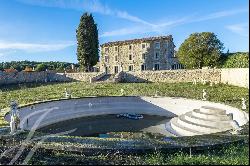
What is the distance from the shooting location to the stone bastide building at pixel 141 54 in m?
65.1

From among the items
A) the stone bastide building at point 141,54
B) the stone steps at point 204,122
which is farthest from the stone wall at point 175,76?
the stone steps at point 204,122

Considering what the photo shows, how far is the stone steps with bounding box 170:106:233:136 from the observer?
2052cm

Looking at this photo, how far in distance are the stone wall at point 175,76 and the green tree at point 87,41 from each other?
29.7 feet

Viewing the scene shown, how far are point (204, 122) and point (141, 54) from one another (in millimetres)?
45029

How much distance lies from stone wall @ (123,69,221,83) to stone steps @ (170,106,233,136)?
2196cm

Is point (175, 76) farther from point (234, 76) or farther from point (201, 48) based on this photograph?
point (234, 76)

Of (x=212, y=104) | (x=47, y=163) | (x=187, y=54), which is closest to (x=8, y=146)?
(x=47, y=163)

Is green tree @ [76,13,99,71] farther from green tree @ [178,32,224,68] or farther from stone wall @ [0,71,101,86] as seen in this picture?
green tree @ [178,32,224,68]

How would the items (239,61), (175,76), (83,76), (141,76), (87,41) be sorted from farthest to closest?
(87,41)
(83,76)
(141,76)
(175,76)
(239,61)

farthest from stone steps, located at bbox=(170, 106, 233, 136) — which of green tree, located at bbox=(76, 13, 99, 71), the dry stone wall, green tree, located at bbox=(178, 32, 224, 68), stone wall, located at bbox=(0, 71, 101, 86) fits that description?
green tree, located at bbox=(76, 13, 99, 71)

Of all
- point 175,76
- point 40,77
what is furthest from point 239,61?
point 40,77

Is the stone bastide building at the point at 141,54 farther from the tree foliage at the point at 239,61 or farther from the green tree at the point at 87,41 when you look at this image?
the tree foliage at the point at 239,61

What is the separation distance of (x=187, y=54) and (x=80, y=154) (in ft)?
153

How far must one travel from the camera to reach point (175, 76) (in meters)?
49.4
